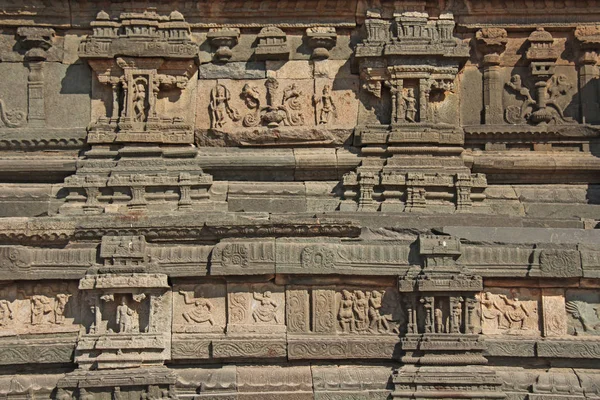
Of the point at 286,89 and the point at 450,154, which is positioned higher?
the point at 286,89

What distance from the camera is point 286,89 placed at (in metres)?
12.8

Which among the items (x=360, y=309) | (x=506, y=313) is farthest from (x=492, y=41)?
(x=360, y=309)

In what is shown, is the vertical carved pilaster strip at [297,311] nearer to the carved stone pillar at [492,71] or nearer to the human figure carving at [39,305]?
the human figure carving at [39,305]

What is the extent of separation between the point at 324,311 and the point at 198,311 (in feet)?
5.24

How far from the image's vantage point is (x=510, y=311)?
11055mm

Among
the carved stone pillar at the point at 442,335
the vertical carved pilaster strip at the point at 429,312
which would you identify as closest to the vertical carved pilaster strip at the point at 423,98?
the carved stone pillar at the point at 442,335

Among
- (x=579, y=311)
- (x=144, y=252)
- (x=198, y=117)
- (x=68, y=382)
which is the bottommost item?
(x=68, y=382)

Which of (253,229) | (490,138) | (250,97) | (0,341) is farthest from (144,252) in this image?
(490,138)

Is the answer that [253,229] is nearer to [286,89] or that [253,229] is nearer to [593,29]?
[286,89]

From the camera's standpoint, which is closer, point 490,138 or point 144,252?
point 144,252

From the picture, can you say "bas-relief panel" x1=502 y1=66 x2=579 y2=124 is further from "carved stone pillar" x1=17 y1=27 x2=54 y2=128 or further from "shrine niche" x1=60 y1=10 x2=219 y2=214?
"carved stone pillar" x1=17 y1=27 x2=54 y2=128

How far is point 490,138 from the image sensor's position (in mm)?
12906

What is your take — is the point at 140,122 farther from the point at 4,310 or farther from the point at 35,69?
the point at 4,310

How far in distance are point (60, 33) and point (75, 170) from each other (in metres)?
2.21
